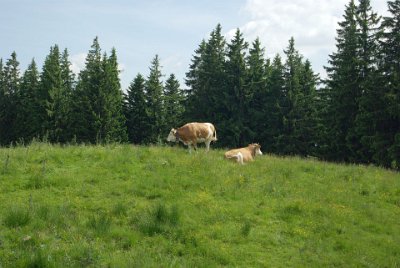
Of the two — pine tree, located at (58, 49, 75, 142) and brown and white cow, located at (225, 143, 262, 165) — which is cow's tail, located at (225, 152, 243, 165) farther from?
pine tree, located at (58, 49, 75, 142)

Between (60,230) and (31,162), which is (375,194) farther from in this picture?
(31,162)

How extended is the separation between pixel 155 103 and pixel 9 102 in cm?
2291

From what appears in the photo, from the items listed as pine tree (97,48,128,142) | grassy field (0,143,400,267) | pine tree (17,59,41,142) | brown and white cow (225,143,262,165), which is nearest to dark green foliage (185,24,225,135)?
pine tree (97,48,128,142)

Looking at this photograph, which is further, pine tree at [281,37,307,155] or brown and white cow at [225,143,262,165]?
pine tree at [281,37,307,155]

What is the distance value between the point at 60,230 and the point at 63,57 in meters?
58.3

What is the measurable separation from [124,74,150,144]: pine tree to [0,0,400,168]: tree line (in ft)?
0.46

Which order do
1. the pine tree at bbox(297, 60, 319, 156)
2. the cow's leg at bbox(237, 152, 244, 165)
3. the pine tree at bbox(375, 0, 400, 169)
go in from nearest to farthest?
the cow's leg at bbox(237, 152, 244, 165) → the pine tree at bbox(375, 0, 400, 169) → the pine tree at bbox(297, 60, 319, 156)

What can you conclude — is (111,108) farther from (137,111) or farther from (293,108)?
(293,108)

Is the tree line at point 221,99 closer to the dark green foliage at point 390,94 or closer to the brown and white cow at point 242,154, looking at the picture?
the dark green foliage at point 390,94

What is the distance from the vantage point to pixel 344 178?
1778 cm

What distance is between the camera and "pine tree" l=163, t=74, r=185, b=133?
57.6 m

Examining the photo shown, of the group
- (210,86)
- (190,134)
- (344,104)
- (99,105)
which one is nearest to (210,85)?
(210,86)

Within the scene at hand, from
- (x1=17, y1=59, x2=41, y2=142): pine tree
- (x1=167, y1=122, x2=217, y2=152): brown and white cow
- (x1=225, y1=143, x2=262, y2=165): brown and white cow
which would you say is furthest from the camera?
(x1=17, y1=59, x2=41, y2=142): pine tree

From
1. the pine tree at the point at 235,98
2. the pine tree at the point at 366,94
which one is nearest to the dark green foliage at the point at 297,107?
the pine tree at the point at 235,98
